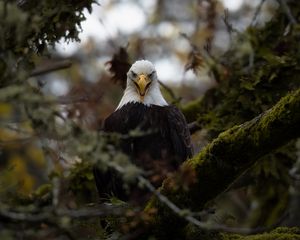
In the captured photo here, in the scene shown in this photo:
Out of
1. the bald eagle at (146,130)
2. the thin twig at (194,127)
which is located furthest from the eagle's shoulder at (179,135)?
the thin twig at (194,127)

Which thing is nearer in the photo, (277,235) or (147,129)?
(277,235)

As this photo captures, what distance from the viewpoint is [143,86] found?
19.5 ft

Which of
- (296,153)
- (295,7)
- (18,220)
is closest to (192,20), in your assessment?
(295,7)

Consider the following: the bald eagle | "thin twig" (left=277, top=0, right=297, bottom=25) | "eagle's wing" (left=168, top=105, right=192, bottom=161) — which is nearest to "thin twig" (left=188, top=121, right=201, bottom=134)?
the bald eagle

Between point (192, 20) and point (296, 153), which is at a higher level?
point (192, 20)

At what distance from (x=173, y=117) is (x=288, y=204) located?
2518 millimetres

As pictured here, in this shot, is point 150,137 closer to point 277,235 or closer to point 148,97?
point 148,97

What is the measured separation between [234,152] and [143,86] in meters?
2.23

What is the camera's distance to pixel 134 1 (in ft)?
40.8

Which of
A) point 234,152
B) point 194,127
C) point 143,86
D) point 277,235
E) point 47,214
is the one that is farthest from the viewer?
point 194,127

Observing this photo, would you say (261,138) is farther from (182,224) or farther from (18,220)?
(18,220)

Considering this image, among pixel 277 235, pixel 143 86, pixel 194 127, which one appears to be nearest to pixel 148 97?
pixel 143 86

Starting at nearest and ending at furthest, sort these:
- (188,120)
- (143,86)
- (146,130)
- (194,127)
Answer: (146,130), (143,86), (194,127), (188,120)

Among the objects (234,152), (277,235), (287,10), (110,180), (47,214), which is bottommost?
(277,235)
